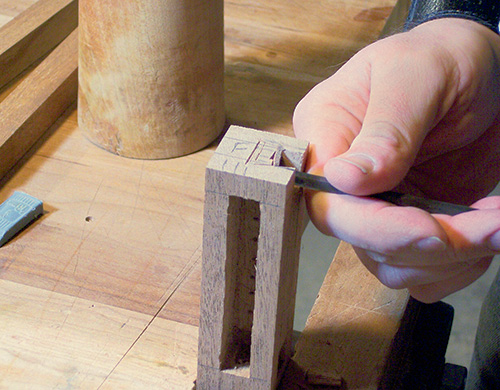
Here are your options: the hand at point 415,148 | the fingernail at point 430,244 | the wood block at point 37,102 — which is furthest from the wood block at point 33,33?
the fingernail at point 430,244

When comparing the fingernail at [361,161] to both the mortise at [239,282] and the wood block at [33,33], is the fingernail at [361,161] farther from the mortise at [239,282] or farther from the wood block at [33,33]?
the wood block at [33,33]

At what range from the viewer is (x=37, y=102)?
32.6 inches

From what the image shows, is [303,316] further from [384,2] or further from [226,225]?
[226,225]

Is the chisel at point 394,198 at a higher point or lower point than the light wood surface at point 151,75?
higher

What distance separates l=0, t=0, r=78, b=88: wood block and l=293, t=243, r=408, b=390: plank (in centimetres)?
63

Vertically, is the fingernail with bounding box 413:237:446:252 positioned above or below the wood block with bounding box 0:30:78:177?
above

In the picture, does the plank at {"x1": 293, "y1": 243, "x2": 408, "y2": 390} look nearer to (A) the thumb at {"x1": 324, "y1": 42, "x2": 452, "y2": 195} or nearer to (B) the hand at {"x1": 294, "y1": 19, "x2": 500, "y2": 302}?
(B) the hand at {"x1": 294, "y1": 19, "x2": 500, "y2": 302}

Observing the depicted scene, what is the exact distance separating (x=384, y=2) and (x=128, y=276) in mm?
780

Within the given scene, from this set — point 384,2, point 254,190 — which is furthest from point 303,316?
point 254,190

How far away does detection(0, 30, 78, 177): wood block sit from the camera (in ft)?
2.54

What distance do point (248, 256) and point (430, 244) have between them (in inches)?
5.9

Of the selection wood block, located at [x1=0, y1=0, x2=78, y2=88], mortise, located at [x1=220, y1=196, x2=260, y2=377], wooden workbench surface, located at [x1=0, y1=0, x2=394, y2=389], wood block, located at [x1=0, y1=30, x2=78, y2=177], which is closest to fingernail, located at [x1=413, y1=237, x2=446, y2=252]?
mortise, located at [x1=220, y1=196, x2=260, y2=377]

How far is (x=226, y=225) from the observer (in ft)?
1.41

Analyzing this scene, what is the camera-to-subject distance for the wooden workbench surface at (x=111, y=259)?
0.55m
